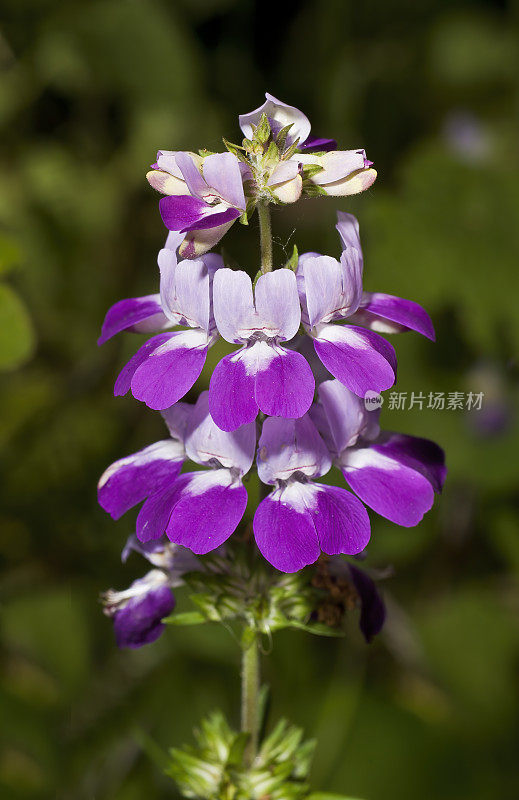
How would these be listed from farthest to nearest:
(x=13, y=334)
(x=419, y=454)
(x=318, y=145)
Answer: (x=13, y=334) < (x=419, y=454) < (x=318, y=145)

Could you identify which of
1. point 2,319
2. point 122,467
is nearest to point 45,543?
point 2,319

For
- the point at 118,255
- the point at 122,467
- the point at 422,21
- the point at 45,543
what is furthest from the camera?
the point at 422,21

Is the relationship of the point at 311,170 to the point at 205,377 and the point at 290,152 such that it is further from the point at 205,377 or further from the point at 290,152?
the point at 205,377

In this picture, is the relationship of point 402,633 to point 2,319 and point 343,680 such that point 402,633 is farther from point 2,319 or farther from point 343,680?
point 2,319

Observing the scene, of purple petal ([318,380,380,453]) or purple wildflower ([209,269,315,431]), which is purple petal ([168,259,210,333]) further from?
purple petal ([318,380,380,453])

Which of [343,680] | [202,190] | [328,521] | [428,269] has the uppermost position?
[202,190]

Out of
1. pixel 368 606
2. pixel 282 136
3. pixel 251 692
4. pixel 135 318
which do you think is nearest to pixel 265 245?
pixel 282 136
